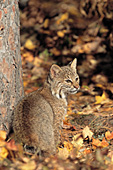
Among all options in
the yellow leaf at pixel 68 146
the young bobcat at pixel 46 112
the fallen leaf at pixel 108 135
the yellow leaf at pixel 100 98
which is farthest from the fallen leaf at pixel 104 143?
the yellow leaf at pixel 100 98

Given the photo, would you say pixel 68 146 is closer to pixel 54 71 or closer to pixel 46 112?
pixel 46 112

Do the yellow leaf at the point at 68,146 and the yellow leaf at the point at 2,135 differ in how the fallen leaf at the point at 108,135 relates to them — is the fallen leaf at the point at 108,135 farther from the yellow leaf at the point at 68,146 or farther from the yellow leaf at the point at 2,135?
the yellow leaf at the point at 2,135

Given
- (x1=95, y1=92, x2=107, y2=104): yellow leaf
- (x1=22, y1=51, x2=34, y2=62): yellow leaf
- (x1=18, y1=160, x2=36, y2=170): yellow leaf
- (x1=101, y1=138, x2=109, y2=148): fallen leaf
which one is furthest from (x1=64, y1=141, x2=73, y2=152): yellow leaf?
(x1=22, y1=51, x2=34, y2=62): yellow leaf

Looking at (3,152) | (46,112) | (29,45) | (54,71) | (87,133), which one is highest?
(29,45)

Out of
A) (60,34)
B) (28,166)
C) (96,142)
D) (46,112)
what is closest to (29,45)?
(60,34)

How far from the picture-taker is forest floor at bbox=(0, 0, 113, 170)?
372 centimetres

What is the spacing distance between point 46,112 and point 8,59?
3.34 feet

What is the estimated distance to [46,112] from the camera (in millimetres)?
4445

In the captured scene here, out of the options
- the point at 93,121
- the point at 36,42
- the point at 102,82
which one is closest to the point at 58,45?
the point at 36,42

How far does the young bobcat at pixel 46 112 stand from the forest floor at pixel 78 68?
0.23 metres

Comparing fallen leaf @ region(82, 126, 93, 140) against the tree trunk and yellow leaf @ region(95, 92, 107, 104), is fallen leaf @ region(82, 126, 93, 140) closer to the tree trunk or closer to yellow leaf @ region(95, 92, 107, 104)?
the tree trunk

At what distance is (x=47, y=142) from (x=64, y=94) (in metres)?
1.14

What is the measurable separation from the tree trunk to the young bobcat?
187 mm

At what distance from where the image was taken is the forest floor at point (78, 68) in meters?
3.72
